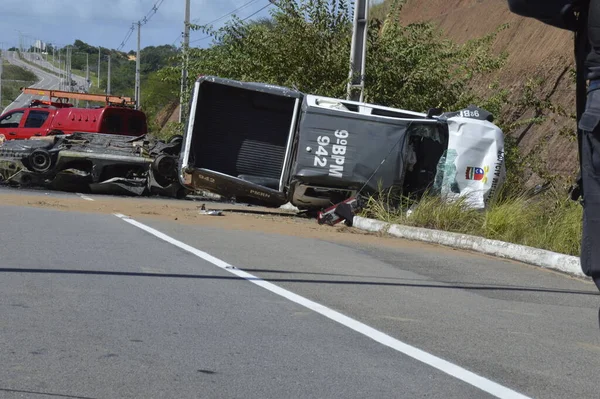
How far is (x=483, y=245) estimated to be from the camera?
39.1 feet

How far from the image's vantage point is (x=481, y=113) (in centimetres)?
1589

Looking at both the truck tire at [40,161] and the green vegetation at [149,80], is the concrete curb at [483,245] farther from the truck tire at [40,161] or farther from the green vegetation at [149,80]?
the green vegetation at [149,80]

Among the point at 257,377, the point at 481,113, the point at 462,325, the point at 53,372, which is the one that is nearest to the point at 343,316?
the point at 462,325

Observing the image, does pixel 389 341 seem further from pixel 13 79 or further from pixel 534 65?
pixel 13 79

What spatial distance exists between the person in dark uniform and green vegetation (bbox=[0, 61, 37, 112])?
148m

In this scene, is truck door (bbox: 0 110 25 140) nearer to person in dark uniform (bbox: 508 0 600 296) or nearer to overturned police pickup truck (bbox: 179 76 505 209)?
overturned police pickup truck (bbox: 179 76 505 209)

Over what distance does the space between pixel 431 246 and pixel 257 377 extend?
8020 mm

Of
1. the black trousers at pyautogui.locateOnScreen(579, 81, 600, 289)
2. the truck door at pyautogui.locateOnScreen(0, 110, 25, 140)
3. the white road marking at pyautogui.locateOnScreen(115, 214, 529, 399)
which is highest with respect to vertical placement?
the black trousers at pyautogui.locateOnScreen(579, 81, 600, 289)

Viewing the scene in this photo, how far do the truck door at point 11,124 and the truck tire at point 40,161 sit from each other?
7.76 meters

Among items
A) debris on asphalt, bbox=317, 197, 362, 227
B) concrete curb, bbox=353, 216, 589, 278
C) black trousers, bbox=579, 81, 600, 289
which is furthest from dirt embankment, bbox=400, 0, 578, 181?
black trousers, bbox=579, 81, 600, 289

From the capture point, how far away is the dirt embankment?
2395 centimetres

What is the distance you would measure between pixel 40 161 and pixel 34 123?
8242 mm

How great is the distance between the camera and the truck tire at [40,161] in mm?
19469

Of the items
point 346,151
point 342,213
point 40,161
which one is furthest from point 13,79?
point 342,213
